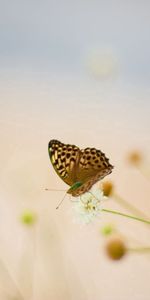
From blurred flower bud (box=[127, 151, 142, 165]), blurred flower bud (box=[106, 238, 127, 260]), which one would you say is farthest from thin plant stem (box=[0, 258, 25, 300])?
blurred flower bud (box=[127, 151, 142, 165])

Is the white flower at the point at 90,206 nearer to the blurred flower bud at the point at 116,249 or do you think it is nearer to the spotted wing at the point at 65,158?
the spotted wing at the point at 65,158

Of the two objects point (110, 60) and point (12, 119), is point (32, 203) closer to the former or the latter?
point (12, 119)

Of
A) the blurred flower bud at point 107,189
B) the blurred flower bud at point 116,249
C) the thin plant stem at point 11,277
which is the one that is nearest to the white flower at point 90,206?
the blurred flower bud at point 107,189

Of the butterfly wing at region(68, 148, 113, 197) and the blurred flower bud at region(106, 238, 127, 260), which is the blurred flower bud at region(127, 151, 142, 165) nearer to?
the blurred flower bud at region(106, 238, 127, 260)

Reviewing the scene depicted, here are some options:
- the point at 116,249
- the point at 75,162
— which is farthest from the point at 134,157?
the point at 75,162

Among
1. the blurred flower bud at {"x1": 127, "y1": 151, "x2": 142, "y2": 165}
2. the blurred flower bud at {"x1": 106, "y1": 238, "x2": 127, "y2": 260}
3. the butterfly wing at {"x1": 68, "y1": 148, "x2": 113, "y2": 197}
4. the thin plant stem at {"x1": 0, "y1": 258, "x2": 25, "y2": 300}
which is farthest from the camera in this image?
the blurred flower bud at {"x1": 127, "y1": 151, "x2": 142, "y2": 165}

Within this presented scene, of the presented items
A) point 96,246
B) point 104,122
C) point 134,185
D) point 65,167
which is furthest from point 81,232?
point 65,167
